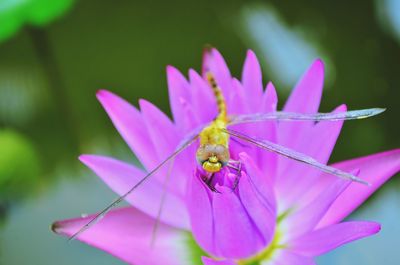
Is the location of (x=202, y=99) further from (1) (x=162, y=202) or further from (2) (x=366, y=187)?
(2) (x=366, y=187)

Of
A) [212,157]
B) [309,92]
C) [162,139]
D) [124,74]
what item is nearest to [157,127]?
[162,139]

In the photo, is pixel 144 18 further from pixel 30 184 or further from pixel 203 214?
pixel 203 214

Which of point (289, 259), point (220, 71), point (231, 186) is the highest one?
point (220, 71)

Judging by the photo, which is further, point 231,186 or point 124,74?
point 124,74

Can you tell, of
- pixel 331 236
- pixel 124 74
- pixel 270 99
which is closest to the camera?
pixel 331 236

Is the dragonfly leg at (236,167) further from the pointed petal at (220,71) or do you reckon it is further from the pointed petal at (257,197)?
the pointed petal at (220,71)

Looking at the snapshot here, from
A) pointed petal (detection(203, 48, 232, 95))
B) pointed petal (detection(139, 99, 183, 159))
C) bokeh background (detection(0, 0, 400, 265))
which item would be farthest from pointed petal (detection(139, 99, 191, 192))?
bokeh background (detection(0, 0, 400, 265))

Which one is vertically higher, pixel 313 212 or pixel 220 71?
pixel 220 71

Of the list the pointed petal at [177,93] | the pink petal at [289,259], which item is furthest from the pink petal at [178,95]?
the pink petal at [289,259]
